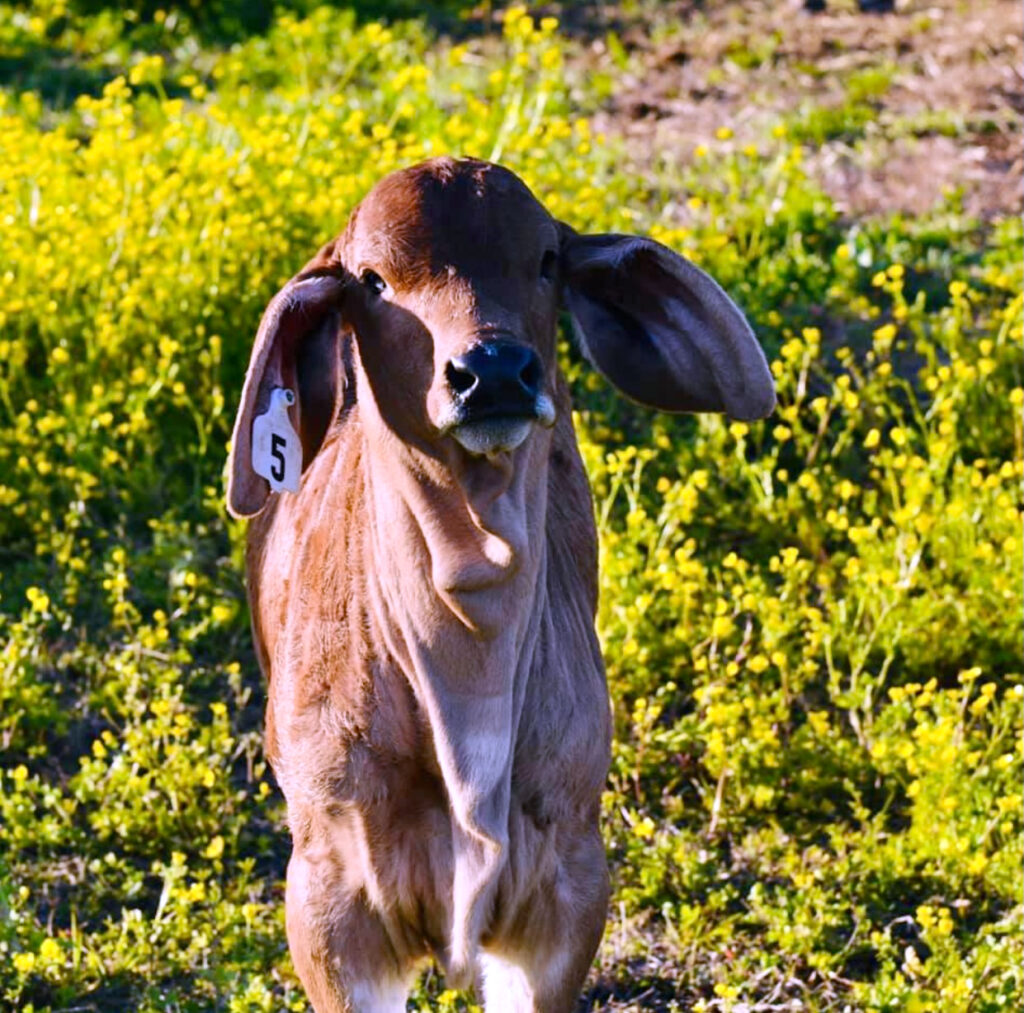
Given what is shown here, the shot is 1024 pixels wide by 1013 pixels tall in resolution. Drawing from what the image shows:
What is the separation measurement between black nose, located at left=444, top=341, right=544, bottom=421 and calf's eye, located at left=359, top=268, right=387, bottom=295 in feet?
1.35

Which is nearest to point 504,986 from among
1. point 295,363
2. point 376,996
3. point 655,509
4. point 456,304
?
point 376,996

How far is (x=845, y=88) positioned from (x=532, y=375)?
20.1 feet

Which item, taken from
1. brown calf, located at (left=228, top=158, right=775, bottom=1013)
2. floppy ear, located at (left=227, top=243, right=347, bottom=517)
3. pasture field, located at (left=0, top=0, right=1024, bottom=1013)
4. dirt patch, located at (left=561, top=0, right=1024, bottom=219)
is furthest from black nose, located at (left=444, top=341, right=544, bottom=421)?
dirt patch, located at (left=561, top=0, right=1024, bottom=219)

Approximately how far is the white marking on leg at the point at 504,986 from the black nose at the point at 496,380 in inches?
51.2

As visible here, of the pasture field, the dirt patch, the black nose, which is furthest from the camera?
the dirt patch

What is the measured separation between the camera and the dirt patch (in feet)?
30.6

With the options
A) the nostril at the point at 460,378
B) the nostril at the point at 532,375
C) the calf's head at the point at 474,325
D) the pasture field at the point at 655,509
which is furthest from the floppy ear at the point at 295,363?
the pasture field at the point at 655,509

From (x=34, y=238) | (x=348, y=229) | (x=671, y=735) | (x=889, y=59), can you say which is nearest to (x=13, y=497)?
(x=34, y=238)

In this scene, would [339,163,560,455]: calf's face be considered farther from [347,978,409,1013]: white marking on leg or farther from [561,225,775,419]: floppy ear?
[347,978,409,1013]: white marking on leg

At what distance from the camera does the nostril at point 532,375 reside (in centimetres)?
422

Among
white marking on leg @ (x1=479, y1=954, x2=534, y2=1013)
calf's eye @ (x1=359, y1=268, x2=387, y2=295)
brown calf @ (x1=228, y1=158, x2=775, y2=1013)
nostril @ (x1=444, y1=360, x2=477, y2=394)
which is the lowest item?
white marking on leg @ (x1=479, y1=954, x2=534, y2=1013)

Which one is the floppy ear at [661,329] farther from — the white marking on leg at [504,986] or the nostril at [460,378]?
the white marking on leg at [504,986]

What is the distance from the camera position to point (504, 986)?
194 inches

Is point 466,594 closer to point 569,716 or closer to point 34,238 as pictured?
point 569,716
